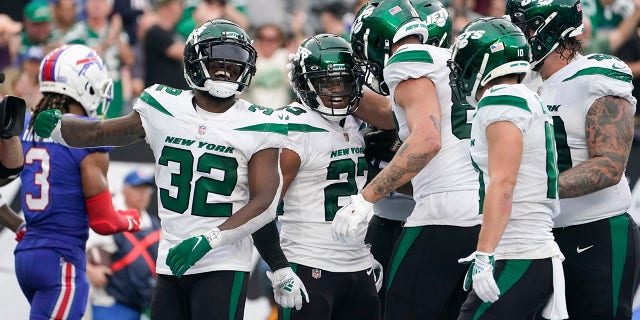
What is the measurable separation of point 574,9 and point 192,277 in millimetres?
2282

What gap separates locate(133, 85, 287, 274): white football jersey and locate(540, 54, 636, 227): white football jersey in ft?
4.48

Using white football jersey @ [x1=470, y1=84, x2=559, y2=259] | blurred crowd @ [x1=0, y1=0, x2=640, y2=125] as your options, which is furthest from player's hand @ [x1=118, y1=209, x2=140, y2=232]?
blurred crowd @ [x1=0, y1=0, x2=640, y2=125]

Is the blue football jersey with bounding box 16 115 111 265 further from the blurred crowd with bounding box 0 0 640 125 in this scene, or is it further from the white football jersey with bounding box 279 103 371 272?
the blurred crowd with bounding box 0 0 640 125

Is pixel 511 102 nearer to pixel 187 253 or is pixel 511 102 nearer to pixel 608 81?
pixel 608 81

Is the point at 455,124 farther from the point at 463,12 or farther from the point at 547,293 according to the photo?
the point at 463,12

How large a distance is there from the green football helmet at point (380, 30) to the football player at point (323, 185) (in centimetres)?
10

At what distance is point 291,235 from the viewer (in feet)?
18.0

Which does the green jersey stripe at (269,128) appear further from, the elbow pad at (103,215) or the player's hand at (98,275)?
the player's hand at (98,275)

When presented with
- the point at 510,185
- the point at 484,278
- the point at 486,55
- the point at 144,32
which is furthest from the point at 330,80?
the point at 144,32

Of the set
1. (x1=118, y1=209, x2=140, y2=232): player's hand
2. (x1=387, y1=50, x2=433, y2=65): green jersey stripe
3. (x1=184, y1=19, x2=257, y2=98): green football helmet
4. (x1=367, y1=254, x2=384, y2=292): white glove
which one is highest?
(x1=184, y1=19, x2=257, y2=98): green football helmet

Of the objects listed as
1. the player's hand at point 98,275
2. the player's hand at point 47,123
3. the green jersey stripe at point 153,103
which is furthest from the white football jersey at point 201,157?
the player's hand at point 98,275

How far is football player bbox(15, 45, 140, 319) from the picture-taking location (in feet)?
20.3

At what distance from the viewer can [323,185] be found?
5438 millimetres

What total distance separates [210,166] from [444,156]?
1.09 m
